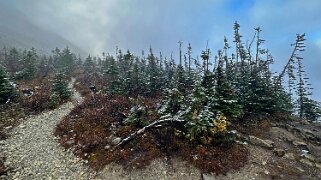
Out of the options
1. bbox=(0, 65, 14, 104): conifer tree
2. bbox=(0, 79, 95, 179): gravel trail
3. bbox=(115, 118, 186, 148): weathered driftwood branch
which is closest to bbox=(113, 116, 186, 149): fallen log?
bbox=(115, 118, 186, 148): weathered driftwood branch

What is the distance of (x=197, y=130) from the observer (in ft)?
56.4

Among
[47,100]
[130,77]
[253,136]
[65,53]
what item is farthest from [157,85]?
[65,53]

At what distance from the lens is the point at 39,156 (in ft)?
55.9

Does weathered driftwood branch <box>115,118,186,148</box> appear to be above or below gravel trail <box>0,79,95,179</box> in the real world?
above

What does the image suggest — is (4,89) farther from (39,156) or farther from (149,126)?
(149,126)

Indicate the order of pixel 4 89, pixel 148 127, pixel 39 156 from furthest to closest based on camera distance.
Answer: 1. pixel 4 89
2. pixel 148 127
3. pixel 39 156

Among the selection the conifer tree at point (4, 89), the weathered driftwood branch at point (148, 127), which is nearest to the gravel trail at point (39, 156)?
the weathered driftwood branch at point (148, 127)

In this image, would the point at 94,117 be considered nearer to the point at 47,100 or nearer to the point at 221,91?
the point at 47,100

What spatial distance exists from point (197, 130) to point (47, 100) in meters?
20.5

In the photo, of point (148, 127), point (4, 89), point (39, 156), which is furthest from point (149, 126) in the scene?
point (4, 89)

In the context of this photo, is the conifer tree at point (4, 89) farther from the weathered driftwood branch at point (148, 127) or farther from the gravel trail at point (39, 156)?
the weathered driftwood branch at point (148, 127)

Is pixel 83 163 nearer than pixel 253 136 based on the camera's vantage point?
Yes

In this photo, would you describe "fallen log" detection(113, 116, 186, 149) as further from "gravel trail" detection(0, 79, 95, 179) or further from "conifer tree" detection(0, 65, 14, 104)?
"conifer tree" detection(0, 65, 14, 104)

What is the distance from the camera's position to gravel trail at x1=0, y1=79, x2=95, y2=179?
15.0 m
